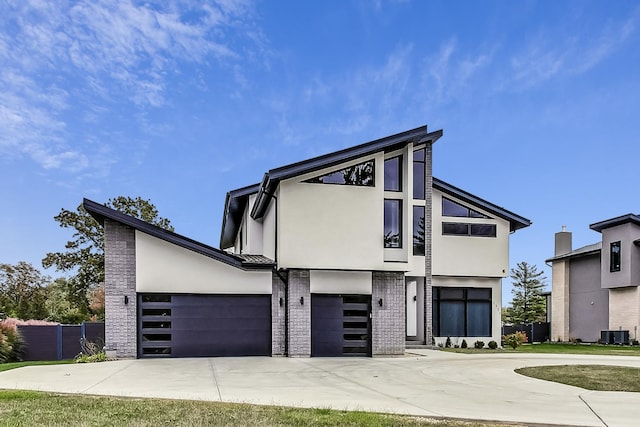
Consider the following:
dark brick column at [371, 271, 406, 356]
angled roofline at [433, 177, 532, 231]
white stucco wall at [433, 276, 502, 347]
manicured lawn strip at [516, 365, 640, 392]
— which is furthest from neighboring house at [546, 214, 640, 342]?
dark brick column at [371, 271, 406, 356]

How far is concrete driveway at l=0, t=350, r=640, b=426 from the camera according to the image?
7.97 m

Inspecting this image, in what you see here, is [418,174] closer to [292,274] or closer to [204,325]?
[292,274]

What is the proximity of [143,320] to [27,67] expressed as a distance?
34.0 feet

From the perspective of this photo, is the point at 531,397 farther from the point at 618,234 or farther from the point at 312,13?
the point at 618,234

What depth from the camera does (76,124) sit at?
22.6 m

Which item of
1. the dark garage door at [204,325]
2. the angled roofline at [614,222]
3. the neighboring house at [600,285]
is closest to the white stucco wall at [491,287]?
the neighboring house at [600,285]

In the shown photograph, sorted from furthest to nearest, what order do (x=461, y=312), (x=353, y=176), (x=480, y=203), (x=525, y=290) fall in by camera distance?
(x=525, y=290) → (x=461, y=312) → (x=480, y=203) → (x=353, y=176)

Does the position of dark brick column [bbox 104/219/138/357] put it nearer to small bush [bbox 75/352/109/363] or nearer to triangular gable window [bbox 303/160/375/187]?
small bush [bbox 75/352/109/363]

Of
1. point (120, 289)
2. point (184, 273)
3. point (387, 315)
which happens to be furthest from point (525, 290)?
point (120, 289)

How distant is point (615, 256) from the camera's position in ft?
91.0

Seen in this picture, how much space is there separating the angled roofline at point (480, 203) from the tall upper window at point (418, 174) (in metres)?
1.11

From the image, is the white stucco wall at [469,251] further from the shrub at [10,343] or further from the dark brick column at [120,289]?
the shrub at [10,343]

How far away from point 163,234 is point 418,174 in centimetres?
1046

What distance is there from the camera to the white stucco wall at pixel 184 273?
1563 centimetres
